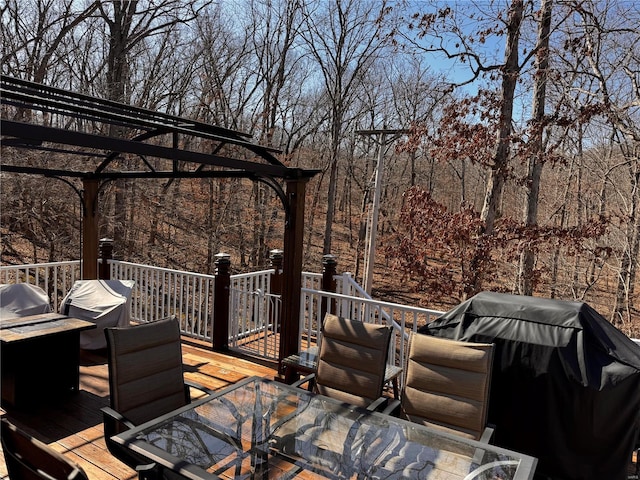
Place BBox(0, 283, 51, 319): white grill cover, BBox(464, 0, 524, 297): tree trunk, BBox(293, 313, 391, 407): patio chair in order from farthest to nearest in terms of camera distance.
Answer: BBox(464, 0, 524, 297): tree trunk → BBox(0, 283, 51, 319): white grill cover → BBox(293, 313, 391, 407): patio chair

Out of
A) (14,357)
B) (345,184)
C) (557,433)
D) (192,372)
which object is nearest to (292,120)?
(345,184)

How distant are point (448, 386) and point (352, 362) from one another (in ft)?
2.51

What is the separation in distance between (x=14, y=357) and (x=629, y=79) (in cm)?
1009

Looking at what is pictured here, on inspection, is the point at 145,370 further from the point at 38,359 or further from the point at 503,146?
the point at 503,146

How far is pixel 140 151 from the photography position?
3.15m

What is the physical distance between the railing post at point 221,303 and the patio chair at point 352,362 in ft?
7.76

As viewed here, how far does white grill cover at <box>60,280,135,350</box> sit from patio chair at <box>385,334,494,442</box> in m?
3.55

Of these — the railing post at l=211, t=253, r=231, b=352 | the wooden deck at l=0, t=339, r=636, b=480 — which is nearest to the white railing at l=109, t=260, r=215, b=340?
the railing post at l=211, t=253, r=231, b=352

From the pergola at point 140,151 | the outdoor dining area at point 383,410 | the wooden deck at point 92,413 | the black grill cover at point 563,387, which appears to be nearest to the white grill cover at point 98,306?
the wooden deck at point 92,413

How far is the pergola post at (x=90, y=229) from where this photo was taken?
5980mm

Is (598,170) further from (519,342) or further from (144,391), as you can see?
(144,391)

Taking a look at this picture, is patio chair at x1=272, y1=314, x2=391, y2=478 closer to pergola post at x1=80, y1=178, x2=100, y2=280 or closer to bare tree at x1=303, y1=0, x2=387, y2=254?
pergola post at x1=80, y1=178, x2=100, y2=280

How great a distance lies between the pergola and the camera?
9.62ft

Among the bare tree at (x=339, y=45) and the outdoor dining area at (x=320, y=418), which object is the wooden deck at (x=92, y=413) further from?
the bare tree at (x=339, y=45)
